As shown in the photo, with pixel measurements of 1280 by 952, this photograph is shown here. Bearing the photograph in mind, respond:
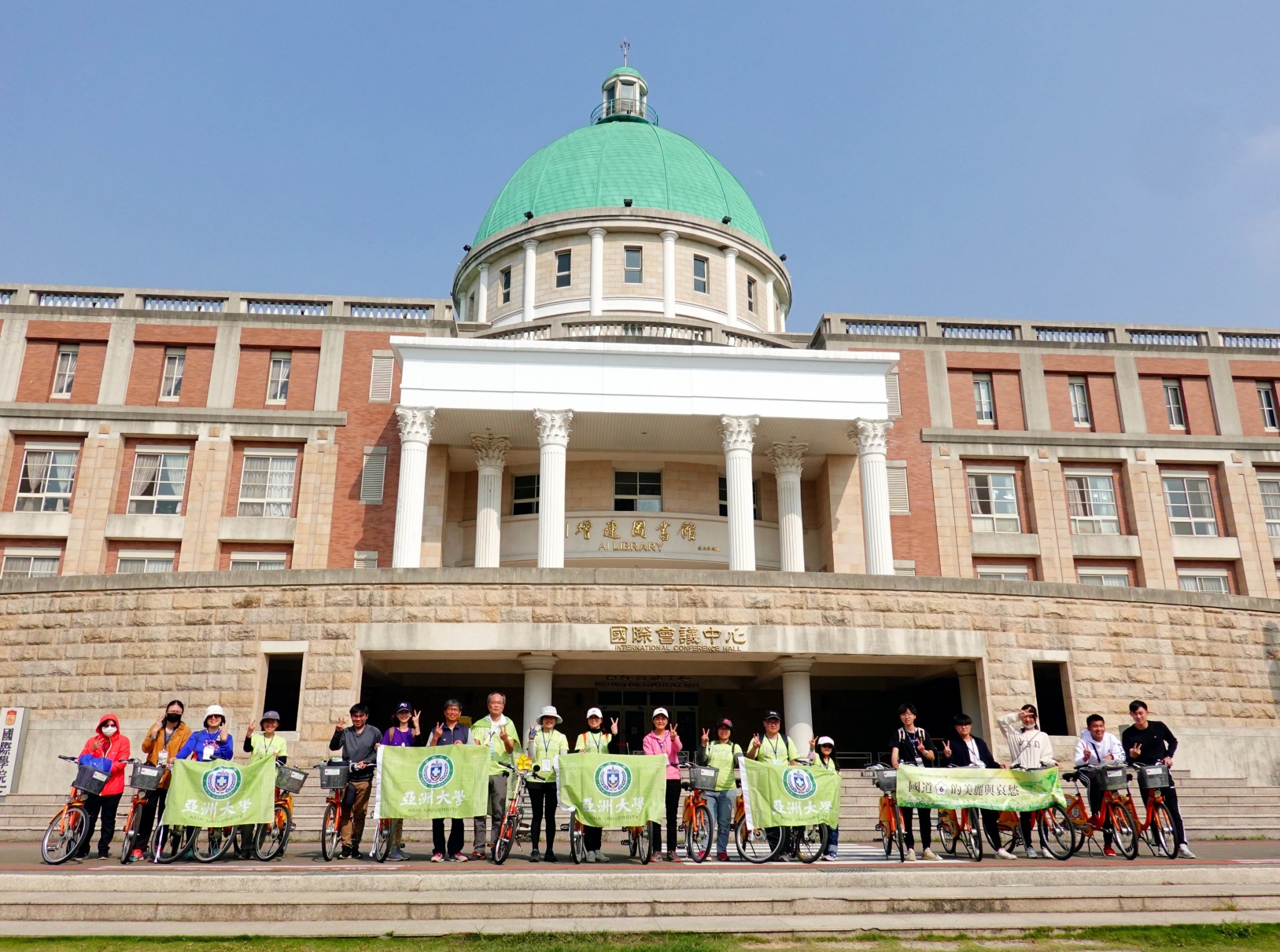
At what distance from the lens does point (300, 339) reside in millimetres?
33219

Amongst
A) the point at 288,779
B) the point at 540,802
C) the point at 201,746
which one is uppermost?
the point at 201,746

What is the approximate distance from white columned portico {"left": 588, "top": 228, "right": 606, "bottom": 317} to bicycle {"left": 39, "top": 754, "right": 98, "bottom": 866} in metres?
30.3

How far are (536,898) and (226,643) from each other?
13.7 m

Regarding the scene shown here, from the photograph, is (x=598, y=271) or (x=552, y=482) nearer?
(x=552, y=482)

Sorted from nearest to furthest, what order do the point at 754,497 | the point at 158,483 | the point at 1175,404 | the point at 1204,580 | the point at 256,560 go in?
the point at 256,560, the point at 158,483, the point at 754,497, the point at 1204,580, the point at 1175,404

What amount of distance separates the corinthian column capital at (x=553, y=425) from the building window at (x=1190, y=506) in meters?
20.8

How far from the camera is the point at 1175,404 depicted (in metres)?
35.5

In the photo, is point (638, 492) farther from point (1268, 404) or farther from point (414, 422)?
point (1268, 404)

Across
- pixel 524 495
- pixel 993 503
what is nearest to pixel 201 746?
pixel 524 495

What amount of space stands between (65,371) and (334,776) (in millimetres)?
27487

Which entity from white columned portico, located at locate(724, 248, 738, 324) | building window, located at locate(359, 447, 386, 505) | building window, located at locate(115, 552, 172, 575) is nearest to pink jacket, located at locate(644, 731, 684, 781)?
building window, located at locate(359, 447, 386, 505)

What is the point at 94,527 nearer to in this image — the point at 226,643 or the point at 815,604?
the point at 226,643

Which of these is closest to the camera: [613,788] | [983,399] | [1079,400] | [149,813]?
[613,788]

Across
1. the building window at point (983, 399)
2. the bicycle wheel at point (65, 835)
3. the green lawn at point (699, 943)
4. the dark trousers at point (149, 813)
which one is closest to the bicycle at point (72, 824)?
the bicycle wheel at point (65, 835)
